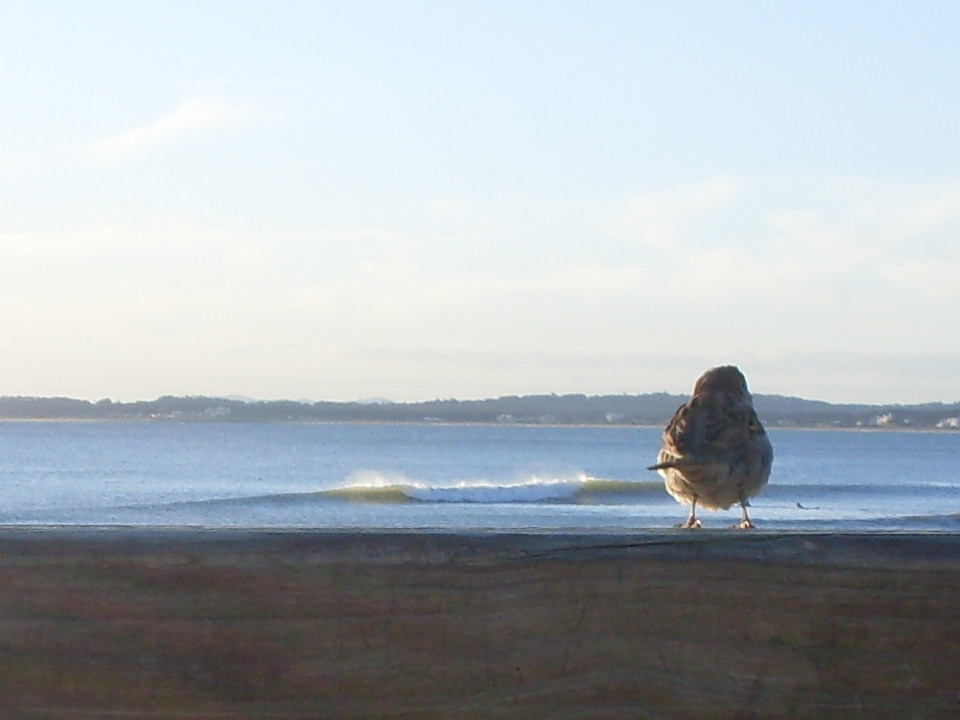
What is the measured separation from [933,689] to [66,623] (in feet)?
2.93

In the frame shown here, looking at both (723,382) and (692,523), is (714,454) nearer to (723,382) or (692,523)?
(723,382)

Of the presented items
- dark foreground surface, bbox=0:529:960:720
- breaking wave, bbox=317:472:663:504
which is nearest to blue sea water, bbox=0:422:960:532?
breaking wave, bbox=317:472:663:504

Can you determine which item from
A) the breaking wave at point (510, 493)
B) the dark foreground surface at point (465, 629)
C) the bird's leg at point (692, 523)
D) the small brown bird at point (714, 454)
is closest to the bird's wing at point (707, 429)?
the small brown bird at point (714, 454)

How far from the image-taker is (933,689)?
1.69 m

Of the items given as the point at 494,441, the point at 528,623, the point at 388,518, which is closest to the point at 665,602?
the point at 528,623

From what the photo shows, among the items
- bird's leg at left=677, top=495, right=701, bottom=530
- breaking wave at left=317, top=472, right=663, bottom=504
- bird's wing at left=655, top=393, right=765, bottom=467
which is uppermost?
bird's wing at left=655, top=393, right=765, bottom=467

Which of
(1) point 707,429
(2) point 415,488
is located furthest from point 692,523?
(2) point 415,488

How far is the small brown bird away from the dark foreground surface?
5.58 m

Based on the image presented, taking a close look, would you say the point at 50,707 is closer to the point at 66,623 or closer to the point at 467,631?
the point at 66,623

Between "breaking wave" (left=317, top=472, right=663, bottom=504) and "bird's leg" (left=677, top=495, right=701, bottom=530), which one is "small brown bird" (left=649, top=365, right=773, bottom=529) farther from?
"breaking wave" (left=317, top=472, right=663, bottom=504)

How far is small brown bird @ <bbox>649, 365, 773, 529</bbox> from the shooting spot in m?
7.55

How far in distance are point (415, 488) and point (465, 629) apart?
46.2 m

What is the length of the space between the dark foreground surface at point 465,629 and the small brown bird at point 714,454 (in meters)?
5.58

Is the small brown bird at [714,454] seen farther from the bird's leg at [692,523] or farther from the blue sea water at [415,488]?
the blue sea water at [415,488]
